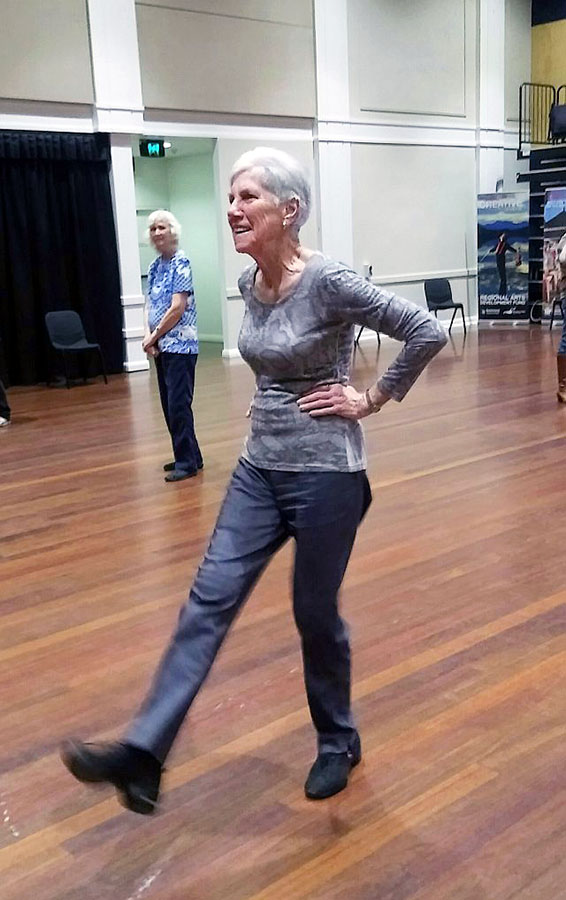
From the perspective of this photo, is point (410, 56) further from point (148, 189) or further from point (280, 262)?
point (280, 262)

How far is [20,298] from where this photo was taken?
32.4 feet

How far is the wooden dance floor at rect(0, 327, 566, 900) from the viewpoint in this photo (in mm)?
2020

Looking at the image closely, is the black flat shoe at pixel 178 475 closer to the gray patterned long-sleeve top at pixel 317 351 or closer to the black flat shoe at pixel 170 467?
the black flat shoe at pixel 170 467

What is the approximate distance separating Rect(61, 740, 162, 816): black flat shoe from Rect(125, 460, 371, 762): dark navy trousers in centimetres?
4

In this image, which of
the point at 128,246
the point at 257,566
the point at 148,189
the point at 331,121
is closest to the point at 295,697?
the point at 257,566

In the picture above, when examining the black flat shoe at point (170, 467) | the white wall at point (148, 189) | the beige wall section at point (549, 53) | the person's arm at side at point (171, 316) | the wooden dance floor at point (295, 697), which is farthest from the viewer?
the beige wall section at point (549, 53)

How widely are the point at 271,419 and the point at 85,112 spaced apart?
8965 mm

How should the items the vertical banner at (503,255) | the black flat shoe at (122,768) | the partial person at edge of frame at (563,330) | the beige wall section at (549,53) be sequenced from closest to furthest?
the black flat shoe at (122,768)
the partial person at edge of frame at (563,330)
the vertical banner at (503,255)
the beige wall section at (549,53)

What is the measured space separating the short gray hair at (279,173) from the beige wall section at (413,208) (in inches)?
433

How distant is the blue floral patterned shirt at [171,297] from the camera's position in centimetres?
513

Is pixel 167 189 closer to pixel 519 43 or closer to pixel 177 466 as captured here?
pixel 519 43

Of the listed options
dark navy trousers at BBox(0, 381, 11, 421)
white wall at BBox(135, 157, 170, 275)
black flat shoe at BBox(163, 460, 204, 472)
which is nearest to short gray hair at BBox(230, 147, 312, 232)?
black flat shoe at BBox(163, 460, 204, 472)

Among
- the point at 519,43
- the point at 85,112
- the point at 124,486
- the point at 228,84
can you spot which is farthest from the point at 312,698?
the point at 519,43

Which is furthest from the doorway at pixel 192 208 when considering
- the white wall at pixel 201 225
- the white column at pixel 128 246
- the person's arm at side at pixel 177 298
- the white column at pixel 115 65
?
the person's arm at side at pixel 177 298
